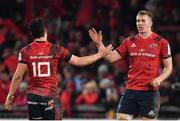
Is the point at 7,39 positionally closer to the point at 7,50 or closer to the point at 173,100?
the point at 7,50

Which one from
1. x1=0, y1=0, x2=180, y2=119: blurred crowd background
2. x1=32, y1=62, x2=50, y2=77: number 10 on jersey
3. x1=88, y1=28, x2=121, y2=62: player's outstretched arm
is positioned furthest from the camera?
x1=0, y1=0, x2=180, y2=119: blurred crowd background

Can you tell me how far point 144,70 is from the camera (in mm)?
8484

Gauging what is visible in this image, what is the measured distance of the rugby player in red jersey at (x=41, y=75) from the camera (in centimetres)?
793

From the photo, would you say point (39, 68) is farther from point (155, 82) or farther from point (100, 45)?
point (155, 82)

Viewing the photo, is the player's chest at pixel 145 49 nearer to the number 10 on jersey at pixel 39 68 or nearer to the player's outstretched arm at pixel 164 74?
the player's outstretched arm at pixel 164 74

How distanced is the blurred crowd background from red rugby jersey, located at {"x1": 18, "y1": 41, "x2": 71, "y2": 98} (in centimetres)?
453

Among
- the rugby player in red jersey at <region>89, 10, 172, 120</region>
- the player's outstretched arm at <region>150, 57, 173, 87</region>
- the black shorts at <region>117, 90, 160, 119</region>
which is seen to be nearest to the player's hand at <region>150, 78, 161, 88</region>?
the player's outstretched arm at <region>150, 57, 173, 87</region>

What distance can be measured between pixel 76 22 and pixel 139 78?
6.77 m

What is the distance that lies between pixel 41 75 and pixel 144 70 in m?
1.39

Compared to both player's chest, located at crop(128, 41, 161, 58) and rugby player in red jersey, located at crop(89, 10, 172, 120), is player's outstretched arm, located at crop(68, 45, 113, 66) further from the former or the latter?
player's chest, located at crop(128, 41, 161, 58)

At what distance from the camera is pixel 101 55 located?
8320 mm

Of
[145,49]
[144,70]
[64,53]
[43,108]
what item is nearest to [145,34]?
[145,49]

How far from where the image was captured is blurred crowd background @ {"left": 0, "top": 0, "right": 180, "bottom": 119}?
1262 centimetres

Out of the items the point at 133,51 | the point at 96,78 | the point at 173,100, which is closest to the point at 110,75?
the point at 96,78
